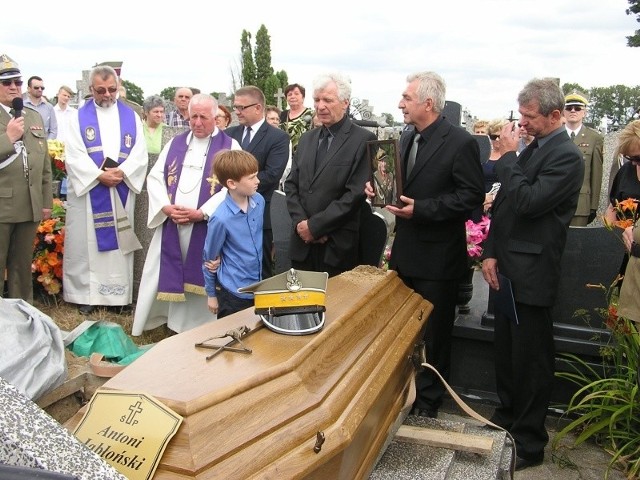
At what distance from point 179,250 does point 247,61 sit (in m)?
31.5

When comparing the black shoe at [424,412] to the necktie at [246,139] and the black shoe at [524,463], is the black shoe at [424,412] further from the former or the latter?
the necktie at [246,139]

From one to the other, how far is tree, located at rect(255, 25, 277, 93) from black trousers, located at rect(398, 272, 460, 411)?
3223 centimetres

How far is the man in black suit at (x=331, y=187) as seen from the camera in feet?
13.6

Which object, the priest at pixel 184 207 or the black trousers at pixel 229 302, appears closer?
the black trousers at pixel 229 302

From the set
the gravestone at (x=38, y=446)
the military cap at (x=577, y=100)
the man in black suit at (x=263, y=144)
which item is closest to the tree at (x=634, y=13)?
the military cap at (x=577, y=100)

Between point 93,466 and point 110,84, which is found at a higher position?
point 110,84

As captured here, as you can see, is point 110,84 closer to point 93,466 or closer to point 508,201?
point 508,201

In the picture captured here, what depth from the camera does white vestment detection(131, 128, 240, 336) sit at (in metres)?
5.19

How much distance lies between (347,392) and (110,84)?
178 inches

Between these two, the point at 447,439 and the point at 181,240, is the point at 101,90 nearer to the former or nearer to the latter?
the point at 181,240

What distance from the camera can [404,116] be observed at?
394 centimetres

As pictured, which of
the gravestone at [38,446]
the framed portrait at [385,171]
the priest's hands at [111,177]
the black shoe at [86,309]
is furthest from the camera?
the black shoe at [86,309]

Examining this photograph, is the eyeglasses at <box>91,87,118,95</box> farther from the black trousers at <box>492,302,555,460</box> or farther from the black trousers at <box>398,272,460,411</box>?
the black trousers at <box>492,302,555,460</box>

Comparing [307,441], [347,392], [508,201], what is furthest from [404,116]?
[307,441]
